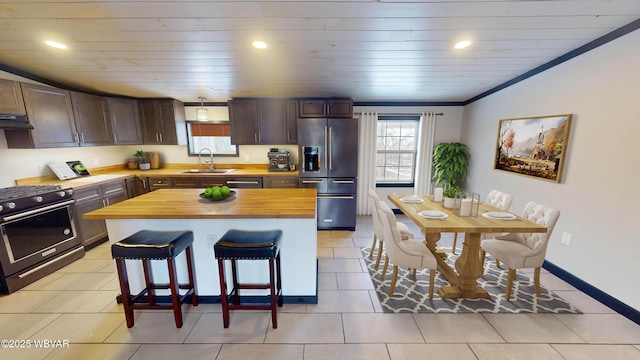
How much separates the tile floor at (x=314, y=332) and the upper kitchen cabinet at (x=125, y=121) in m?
2.47

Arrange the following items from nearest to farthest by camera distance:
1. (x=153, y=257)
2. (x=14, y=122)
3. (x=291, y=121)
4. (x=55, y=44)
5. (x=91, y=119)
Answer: (x=153, y=257)
(x=55, y=44)
(x=14, y=122)
(x=91, y=119)
(x=291, y=121)

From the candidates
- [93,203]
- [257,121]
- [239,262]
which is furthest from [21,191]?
[257,121]

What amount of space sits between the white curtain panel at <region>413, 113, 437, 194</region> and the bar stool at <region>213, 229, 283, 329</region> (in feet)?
11.5

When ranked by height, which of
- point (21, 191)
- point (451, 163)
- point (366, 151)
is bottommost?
point (21, 191)

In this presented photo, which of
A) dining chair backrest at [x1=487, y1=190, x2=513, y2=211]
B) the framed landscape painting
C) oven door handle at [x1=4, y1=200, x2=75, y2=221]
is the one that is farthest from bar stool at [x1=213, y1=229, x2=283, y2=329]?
the framed landscape painting

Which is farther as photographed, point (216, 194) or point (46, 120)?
point (46, 120)

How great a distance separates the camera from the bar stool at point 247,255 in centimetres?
176

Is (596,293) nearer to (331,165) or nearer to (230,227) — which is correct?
(331,165)

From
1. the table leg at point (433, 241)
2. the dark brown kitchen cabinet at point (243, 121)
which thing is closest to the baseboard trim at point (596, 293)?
the table leg at point (433, 241)

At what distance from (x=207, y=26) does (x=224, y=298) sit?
6.95 ft

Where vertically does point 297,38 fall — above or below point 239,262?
above

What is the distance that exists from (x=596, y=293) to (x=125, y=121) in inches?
255

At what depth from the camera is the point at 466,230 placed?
6.51ft

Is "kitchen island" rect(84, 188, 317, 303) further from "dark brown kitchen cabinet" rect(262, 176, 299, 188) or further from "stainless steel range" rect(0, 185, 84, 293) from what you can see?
"dark brown kitchen cabinet" rect(262, 176, 299, 188)
